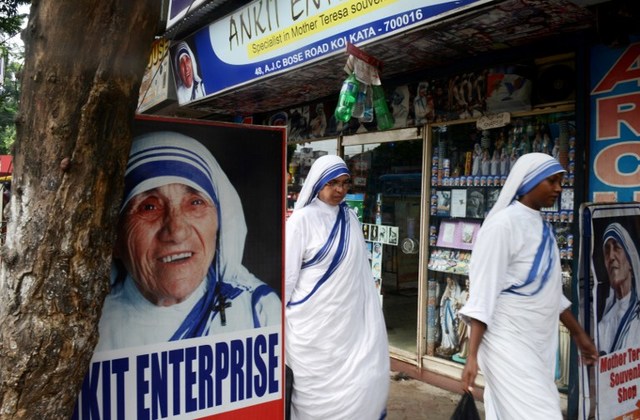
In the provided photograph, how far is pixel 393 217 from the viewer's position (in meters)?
5.54

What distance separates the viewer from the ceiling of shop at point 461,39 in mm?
3301

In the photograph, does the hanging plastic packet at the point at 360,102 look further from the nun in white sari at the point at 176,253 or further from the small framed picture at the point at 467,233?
the nun in white sari at the point at 176,253

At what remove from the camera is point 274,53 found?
16.7ft

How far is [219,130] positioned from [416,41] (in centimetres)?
249

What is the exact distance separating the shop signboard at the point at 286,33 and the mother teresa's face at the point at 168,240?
7.06ft

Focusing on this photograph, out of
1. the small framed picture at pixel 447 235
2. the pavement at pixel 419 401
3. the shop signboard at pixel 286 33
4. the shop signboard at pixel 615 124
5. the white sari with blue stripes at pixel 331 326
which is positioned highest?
the shop signboard at pixel 286 33

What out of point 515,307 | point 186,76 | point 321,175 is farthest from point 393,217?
point 186,76

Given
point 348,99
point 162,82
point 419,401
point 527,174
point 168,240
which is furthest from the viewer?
point 162,82

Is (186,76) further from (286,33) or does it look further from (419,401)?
(419,401)

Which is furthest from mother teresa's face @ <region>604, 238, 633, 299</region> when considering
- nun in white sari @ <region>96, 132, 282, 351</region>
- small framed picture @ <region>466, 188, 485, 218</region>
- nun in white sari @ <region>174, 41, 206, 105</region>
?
nun in white sari @ <region>174, 41, 206, 105</region>

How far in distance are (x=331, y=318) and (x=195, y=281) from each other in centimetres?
139

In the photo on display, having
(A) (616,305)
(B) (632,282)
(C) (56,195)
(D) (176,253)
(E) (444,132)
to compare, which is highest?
(E) (444,132)

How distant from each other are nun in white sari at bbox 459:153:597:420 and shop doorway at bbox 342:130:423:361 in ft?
7.76

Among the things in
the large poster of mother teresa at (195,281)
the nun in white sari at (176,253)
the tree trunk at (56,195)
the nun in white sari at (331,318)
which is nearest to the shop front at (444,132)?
the nun in white sari at (331,318)
